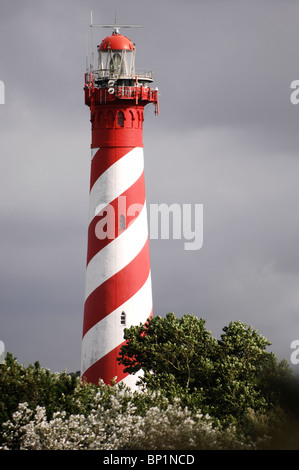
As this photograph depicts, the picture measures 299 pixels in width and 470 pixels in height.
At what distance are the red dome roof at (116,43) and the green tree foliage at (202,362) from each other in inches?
583

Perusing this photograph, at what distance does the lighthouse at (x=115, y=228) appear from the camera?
6097 cm

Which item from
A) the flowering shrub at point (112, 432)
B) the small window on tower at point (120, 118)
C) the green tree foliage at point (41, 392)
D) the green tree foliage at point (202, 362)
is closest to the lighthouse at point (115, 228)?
the small window on tower at point (120, 118)

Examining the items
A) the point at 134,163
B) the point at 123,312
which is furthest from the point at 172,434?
the point at 134,163

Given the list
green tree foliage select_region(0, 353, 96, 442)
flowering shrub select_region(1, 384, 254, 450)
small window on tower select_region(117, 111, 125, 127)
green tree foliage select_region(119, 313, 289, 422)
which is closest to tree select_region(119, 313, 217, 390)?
green tree foliage select_region(119, 313, 289, 422)

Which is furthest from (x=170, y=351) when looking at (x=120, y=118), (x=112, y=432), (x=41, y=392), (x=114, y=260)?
(x=120, y=118)

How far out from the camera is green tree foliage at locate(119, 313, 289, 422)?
174ft

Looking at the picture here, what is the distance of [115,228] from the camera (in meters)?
61.2

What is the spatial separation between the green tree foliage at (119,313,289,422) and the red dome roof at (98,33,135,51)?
14813mm

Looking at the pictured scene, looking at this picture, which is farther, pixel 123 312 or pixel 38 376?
pixel 123 312

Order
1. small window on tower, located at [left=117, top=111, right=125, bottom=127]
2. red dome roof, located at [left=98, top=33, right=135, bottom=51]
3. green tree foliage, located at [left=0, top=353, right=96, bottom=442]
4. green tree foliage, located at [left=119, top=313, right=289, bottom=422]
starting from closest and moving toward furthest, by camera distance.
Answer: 1. green tree foliage, located at [left=0, top=353, right=96, bottom=442]
2. green tree foliage, located at [left=119, top=313, right=289, bottom=422]
3. small window on tower, located at [left=117, top=111, right=125, bottom=127]
4. red dome roof, located at [left=98, top=33, right=135, bottom=51]

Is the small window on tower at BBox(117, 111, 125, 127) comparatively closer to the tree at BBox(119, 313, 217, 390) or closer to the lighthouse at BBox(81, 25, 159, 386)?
the lighthouse at BBox(81, 25, 159, 386)
